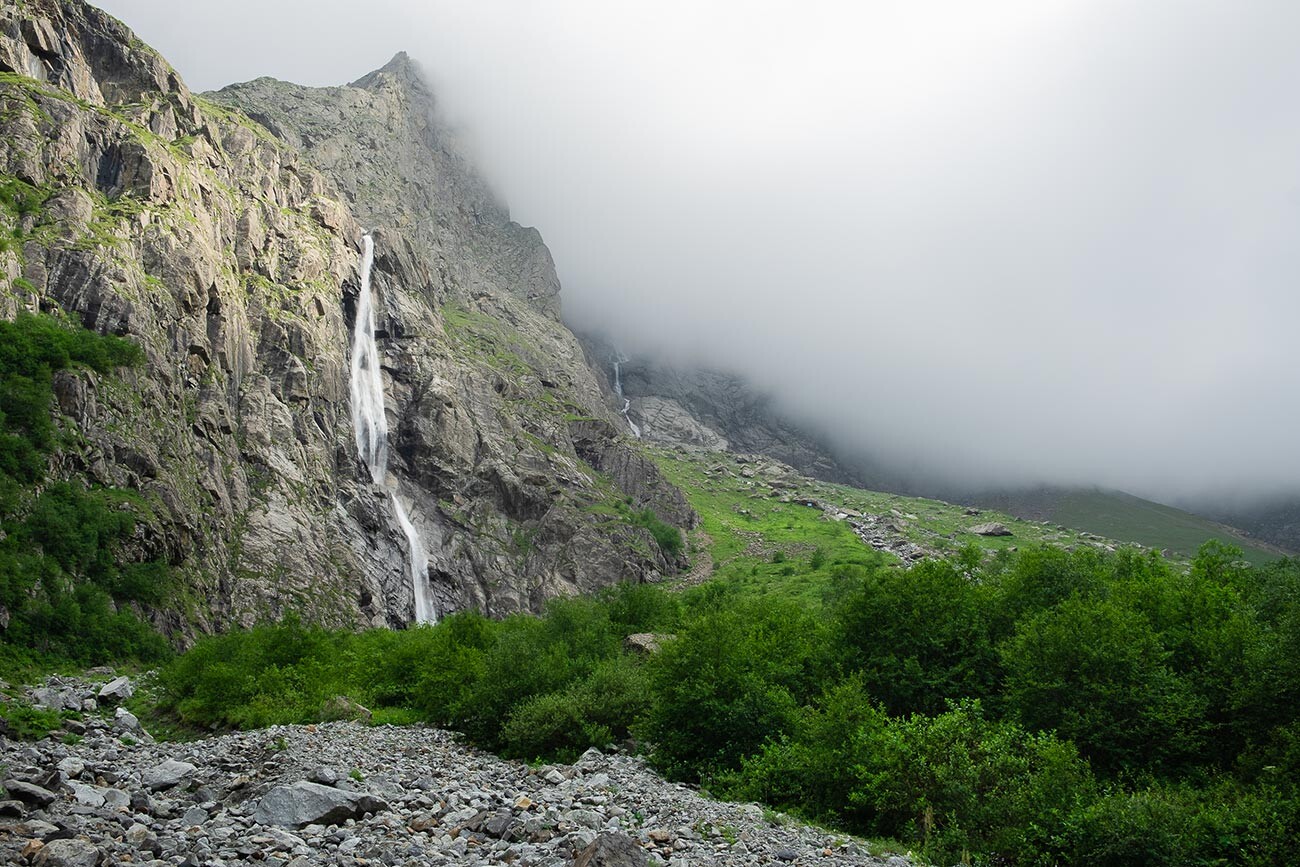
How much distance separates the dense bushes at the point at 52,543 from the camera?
57.6 meters

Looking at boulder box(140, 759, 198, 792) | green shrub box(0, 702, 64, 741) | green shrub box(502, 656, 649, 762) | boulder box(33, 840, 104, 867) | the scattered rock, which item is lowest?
the scattered rock

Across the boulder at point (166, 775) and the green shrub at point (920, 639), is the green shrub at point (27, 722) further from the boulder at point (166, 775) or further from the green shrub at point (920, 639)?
the green shrub at point (920, 639)

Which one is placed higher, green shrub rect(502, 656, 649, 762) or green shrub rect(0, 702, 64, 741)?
green shrub rect(502, 656, 649, 762)

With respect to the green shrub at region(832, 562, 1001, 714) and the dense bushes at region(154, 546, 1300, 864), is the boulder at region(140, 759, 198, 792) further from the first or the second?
the green shrub at region(832, 562, 1001, 714)

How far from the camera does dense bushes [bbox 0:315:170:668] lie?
57.6m

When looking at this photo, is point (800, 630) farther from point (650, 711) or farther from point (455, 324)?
point (455, 324)

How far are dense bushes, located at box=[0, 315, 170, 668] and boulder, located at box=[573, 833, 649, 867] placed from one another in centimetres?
5471

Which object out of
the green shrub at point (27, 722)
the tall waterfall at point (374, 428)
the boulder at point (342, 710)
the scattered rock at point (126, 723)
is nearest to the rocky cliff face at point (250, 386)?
the tall waterfall at point (374, 428)

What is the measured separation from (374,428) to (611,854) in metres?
122

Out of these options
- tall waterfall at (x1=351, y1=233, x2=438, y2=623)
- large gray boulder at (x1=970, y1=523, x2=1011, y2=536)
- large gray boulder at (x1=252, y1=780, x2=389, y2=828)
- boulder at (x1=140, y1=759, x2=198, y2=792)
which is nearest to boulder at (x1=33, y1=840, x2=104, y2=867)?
large gray boulder at (x1=252, y1=780, x2=389, y2=828)

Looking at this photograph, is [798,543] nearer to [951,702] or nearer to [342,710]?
[342,710]

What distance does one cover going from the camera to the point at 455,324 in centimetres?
18912

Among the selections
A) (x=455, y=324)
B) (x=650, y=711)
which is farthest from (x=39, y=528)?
(x=455, y=324)

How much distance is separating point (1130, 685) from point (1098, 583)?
16.2 meters
